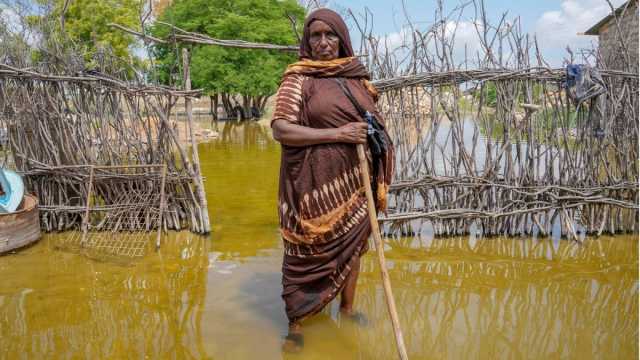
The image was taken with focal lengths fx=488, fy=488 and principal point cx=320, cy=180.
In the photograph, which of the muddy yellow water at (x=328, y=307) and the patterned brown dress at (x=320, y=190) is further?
the muddy yellow water at (x=328, y=307)

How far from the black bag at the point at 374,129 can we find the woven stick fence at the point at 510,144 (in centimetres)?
194

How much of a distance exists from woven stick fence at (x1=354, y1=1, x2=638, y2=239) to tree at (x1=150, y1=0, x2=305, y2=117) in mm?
18821

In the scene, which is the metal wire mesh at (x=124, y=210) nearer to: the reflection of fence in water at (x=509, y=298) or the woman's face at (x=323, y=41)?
the reflection of fence in water at (x=509, y=298)

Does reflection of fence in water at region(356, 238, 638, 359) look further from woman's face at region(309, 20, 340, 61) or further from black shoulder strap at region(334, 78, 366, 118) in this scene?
woman's face at region(309, 20, 340, 61)

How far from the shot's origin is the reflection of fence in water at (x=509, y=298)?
9.55 feet

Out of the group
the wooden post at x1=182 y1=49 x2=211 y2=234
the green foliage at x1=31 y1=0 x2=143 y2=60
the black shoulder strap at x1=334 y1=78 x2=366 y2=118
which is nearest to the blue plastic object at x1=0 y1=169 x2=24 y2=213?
the wooden post at x1=182 y1=49 x2=211 y2=234

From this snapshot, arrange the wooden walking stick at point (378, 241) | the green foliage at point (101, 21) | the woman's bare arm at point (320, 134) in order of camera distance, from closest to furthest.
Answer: the wooden walking stick at point (378, 241) → the woman's bare arm at point (320, 134) → the green foliage at point (101, 21)

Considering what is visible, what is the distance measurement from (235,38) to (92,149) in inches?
740

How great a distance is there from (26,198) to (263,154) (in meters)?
6.79

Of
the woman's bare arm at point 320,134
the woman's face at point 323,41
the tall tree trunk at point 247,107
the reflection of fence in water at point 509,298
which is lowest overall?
the reflection of fence in water at point 509,298

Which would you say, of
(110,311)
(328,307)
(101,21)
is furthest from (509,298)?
(101,21)

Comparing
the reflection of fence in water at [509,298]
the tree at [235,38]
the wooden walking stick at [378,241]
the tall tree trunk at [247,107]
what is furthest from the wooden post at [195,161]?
the tall tree trunk at [247,107]

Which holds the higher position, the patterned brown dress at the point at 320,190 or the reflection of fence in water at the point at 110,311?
the patterned brown dress at the point at 320,190

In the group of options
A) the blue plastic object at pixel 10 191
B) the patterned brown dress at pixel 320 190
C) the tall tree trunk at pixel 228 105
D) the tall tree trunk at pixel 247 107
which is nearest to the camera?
the patterned brown dress at pixel 320 190
